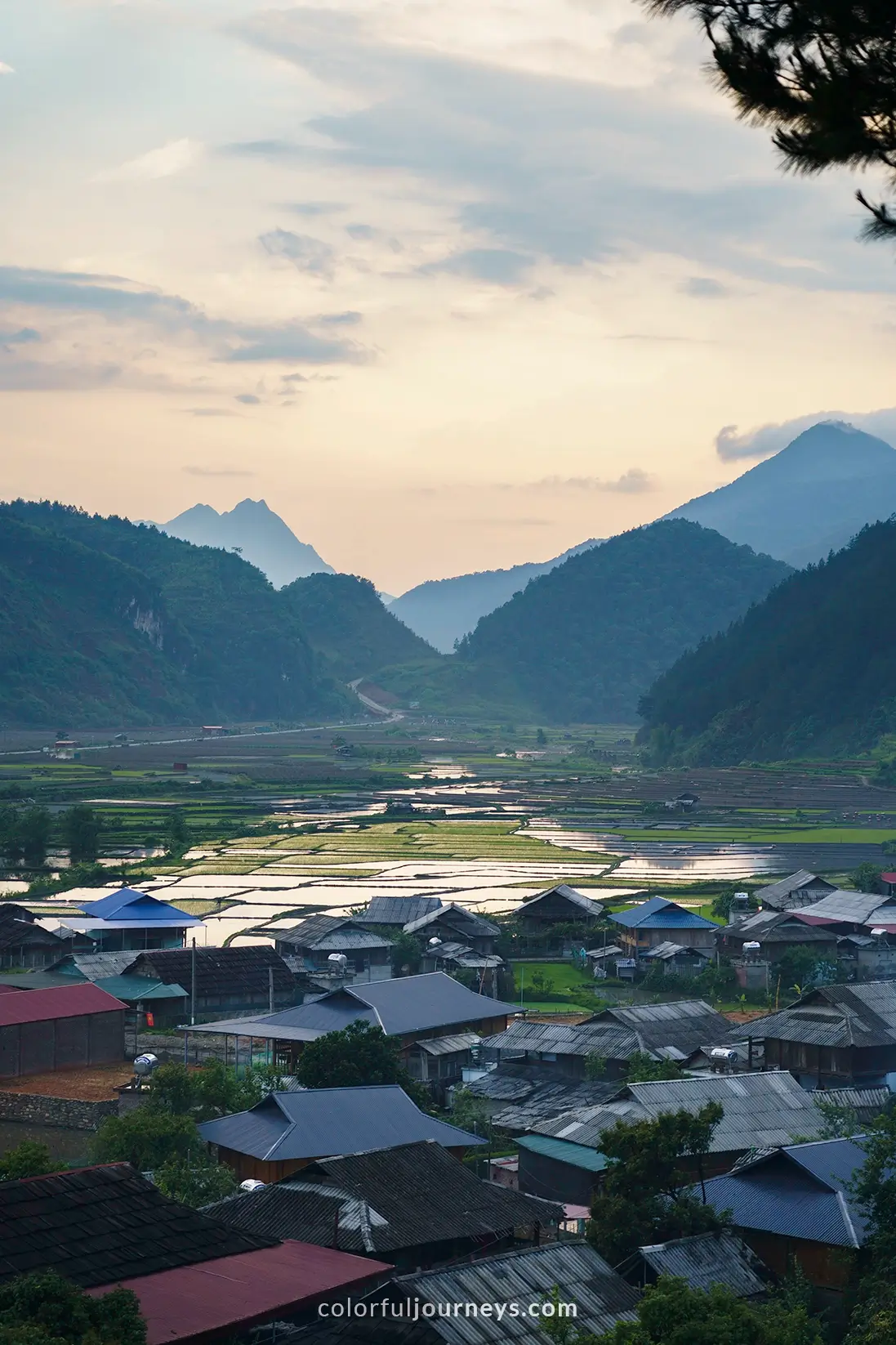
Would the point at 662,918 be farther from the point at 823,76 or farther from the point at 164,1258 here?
A: the point at 823,76

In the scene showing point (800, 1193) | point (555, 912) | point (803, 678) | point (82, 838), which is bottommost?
point (555, 912)

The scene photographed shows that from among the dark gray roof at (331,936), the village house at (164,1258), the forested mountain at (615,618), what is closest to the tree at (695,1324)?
the village house at (164,1258)

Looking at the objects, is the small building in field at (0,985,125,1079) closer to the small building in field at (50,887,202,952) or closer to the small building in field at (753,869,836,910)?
the small building in field at (50,887,202,952)

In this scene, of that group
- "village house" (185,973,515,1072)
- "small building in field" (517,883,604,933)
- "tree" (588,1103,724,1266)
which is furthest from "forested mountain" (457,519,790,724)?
"tree" (588,1103,724,1266)

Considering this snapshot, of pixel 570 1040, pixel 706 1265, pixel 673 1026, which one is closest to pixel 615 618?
pixel 673 1026

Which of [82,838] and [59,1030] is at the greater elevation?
[82,838]

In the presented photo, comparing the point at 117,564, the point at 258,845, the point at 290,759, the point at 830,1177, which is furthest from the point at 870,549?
the point at 830,1177

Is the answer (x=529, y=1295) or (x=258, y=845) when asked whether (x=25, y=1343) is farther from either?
(x=258, y=845)
